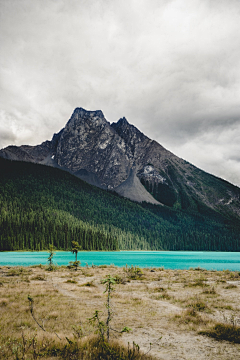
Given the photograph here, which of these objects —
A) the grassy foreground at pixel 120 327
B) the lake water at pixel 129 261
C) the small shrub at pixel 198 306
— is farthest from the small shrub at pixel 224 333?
the lake water at pixel 129 261

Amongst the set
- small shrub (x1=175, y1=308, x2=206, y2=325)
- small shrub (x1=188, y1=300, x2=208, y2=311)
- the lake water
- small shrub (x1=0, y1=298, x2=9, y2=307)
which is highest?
small shrub (x1=0, y1=298, x2=9, y2=307)

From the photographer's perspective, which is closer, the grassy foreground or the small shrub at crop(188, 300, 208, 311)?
the grassy foreground

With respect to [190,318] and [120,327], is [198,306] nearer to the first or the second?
[190,318]

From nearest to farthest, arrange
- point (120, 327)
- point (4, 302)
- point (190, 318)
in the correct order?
point (120, 327) → point (190, 318) → point (4, 302)

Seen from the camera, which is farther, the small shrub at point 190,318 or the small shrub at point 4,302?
the small shrub at point 4,302

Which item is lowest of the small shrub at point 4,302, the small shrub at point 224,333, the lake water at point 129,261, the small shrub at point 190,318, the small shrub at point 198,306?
the lake water at point 129,261

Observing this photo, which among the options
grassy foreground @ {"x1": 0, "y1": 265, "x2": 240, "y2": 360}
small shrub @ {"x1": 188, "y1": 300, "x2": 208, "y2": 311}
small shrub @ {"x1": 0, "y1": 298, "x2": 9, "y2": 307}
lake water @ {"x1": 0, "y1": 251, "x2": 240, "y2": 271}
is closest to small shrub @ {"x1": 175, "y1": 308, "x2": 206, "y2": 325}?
grassy foreground @ {"x1": 0, "y1": 265, "x2": 240, "y2": 360}

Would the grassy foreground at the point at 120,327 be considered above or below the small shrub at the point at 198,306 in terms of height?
above

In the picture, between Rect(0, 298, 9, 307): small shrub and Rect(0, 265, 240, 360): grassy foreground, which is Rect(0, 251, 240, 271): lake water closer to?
Rect(0, 298, 9, 307): small shrub

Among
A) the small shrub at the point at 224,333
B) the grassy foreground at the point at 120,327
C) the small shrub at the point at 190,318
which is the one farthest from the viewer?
the small shrub at the point at 190,318

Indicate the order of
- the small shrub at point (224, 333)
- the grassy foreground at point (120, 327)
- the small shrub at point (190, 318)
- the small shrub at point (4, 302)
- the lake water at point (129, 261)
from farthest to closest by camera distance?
the lake water at point (129, 261) → the small shrub at point (4, 302) → the small shrub at point (190, 318) → the small shrub at point (224, 333) → the grassy foreground at point (120, 327)

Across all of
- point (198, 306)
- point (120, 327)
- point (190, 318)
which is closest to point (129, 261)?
point (198, 306)

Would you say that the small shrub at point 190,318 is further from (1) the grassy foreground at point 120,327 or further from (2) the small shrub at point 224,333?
(2) the small shrub at point 224,333

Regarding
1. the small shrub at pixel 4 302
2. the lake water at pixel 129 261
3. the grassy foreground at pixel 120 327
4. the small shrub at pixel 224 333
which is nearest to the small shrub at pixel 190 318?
the grassy foreground at pixel 120 327
